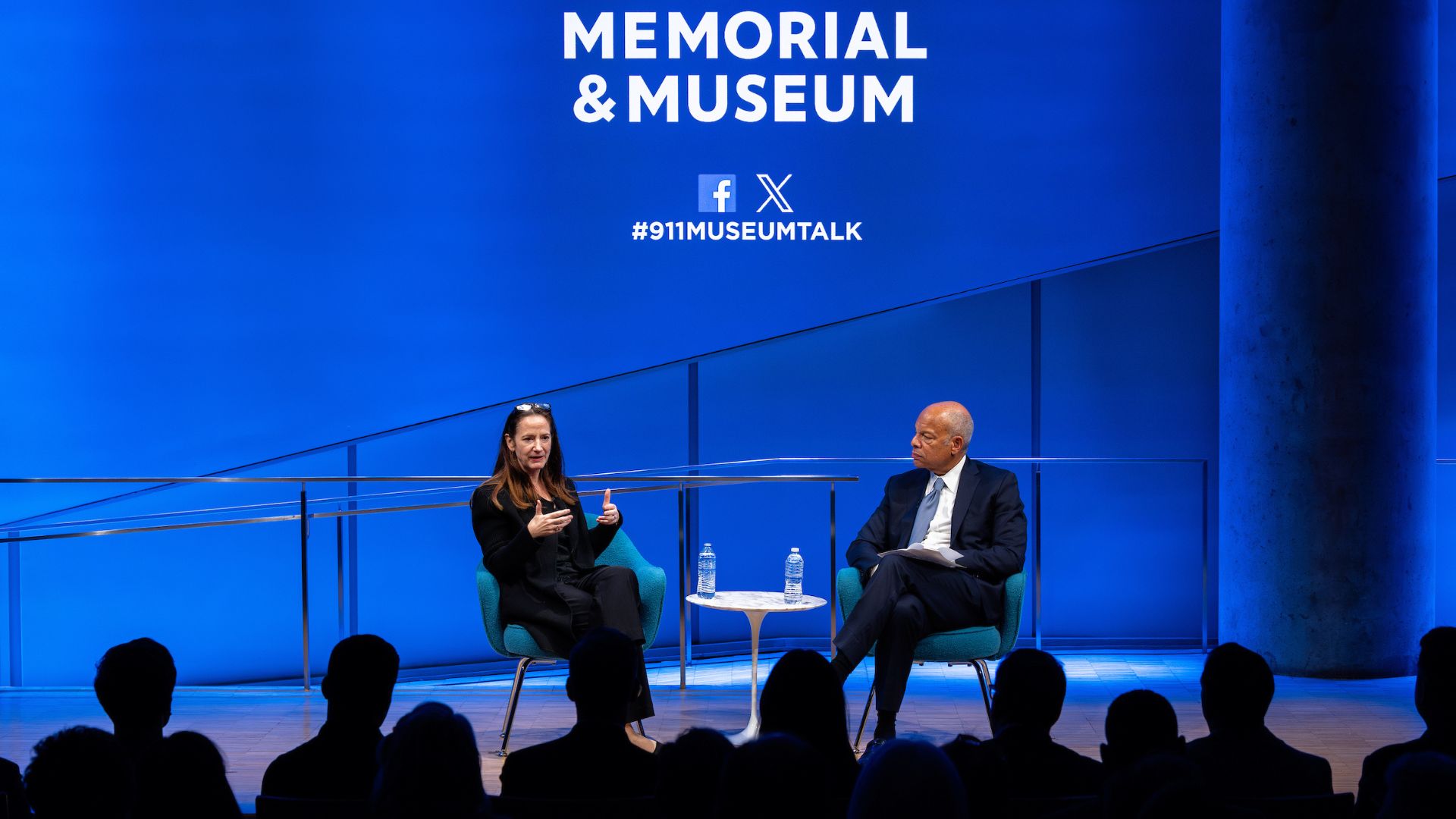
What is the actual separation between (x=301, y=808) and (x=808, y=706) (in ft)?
2.86

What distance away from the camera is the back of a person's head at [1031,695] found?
250 centimetres

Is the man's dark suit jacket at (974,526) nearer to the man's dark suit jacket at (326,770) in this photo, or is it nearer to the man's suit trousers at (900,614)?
the man's suit trousers at (900,614)

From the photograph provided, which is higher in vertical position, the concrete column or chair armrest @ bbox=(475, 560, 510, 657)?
the concrete column

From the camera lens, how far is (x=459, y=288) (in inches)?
268

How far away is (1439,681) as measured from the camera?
2572 millimetres

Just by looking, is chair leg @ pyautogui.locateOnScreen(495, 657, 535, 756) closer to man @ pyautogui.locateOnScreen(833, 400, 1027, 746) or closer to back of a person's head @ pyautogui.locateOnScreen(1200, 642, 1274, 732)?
man @ pyautogui.locateOnScreen(833, 400, 1027, 746)

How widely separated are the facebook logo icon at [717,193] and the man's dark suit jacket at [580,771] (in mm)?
4561

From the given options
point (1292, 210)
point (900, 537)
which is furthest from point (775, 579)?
point (1292, 210)

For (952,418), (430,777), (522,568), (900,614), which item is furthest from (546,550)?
(430,777)

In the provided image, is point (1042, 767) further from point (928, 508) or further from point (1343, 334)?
point (1343, 334)

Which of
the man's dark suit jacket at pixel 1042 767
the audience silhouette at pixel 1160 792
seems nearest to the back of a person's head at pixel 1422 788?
the audience silhouette at pixel 1160 792

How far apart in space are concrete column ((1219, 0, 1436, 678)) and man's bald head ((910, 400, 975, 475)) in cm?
154

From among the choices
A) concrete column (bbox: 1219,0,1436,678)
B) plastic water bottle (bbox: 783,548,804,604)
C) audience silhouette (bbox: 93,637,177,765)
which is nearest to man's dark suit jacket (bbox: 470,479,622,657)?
plastic water bottle (bbox: 783,548,804,604)

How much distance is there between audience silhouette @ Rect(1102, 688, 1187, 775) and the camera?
2277 mm
